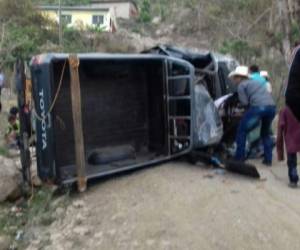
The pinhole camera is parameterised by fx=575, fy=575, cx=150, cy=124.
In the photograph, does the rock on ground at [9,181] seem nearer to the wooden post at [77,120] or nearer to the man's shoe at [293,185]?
the wooden post at [77,120]

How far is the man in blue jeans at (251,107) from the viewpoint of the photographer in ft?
30.7

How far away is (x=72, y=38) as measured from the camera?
4306 centimetres

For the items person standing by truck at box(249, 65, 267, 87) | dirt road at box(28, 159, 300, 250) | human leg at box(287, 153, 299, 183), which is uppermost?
person standing by truck at box(249, 65, 267, 87)

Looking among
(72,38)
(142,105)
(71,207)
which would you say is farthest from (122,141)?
(72,38)

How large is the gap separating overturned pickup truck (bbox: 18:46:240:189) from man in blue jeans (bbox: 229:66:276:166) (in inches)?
16.9

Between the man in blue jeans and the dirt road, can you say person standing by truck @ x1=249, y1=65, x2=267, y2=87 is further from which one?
the dirt road

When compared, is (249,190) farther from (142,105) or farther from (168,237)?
(142,105)

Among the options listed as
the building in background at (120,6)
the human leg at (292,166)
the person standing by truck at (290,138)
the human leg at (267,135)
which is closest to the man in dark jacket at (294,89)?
the person standing by truck at (290,138)

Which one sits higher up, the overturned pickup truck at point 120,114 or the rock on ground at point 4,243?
the overturned pickup truck at point 120,114

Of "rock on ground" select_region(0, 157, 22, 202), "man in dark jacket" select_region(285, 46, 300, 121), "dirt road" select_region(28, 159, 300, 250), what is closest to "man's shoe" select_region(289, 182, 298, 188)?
"dirt road" select_region(28, 159, 300, 250)

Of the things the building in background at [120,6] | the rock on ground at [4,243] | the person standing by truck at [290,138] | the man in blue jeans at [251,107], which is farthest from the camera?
the building in background at [120,6]

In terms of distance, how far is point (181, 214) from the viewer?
6.59m

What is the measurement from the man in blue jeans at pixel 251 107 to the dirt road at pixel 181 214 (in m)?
1.04

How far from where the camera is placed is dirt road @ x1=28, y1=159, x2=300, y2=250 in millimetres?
5863
